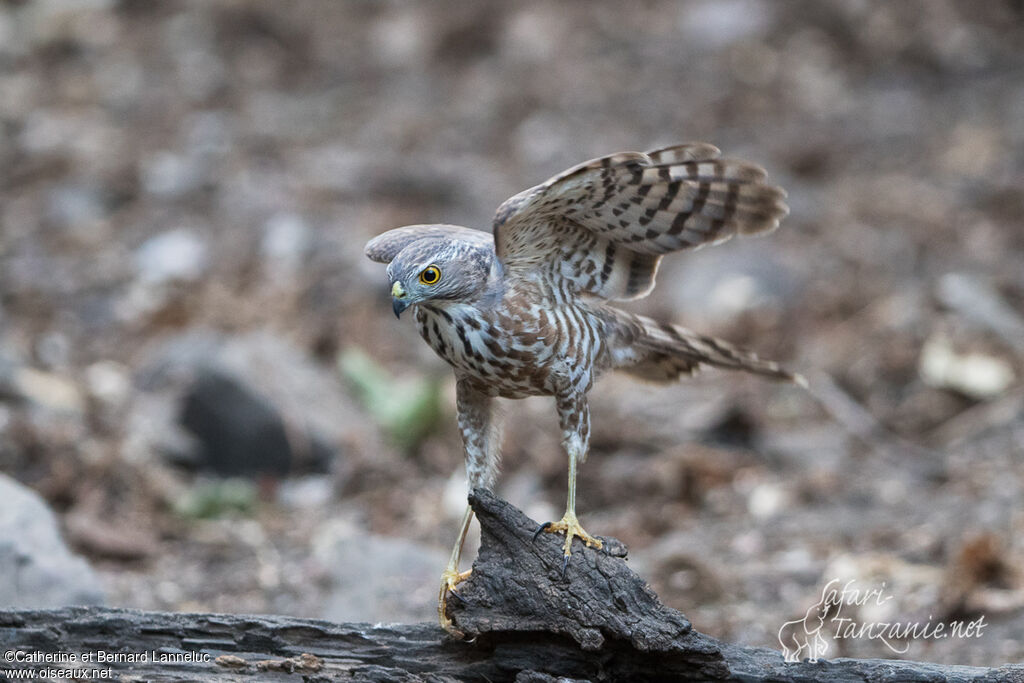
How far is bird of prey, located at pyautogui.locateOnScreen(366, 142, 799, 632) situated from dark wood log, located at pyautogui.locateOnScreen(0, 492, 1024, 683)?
17 centimetres

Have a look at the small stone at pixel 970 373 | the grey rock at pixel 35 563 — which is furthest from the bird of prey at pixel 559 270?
the small stone at pixel 970 373

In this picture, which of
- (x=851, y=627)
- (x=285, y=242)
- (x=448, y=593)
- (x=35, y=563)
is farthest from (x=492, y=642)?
(x=285, y=242)

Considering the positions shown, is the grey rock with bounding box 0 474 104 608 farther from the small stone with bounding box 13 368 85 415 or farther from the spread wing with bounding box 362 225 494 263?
the small stone with bounding box 13 368 85 415

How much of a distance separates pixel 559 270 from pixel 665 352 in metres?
0.89

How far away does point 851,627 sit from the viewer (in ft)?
19.6

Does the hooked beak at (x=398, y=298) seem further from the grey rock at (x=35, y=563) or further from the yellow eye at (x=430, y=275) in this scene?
the grey rock at (x=35, y=563)

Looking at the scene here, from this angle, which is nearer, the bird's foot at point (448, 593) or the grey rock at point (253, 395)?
the bird's foot at point (448, 593)

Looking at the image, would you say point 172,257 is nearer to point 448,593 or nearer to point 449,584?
point 449,584

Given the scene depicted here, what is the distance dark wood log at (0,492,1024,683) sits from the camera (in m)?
4.00

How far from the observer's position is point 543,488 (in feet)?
26.2

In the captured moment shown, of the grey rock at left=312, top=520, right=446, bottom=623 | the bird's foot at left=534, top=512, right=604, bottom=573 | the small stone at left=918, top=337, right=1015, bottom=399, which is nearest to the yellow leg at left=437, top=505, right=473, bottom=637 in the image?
the bird's foot at left=534, top=512, right=604, bottom=573

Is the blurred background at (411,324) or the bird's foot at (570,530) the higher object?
the blurred background at (411,324)

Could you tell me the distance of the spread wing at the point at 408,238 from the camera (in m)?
4.61

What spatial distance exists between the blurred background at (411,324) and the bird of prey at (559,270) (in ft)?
5.72
